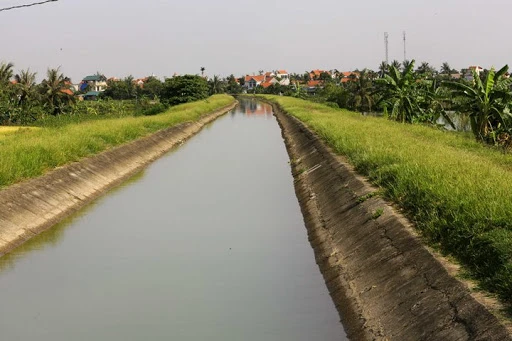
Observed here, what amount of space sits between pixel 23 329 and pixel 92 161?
13.5 m

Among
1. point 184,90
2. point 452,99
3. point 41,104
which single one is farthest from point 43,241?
point 184,90

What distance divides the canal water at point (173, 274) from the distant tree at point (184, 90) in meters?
64.5

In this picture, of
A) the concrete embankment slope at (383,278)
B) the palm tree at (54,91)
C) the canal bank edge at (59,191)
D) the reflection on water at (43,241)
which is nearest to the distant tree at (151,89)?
the palm tree at (54,91)

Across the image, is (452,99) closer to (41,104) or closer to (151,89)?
(41,104)

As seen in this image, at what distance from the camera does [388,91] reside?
33.0 metres

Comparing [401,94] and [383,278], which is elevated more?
[401,94]

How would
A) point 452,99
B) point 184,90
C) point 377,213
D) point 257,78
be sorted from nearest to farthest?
1. point 377,213
2. point 452,99
3. point 184,90
4. point 257,78

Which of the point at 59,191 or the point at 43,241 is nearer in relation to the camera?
the point at 43,241

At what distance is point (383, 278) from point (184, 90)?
250 feet

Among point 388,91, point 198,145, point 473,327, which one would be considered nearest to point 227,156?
point 198,145

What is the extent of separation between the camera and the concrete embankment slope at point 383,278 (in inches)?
250

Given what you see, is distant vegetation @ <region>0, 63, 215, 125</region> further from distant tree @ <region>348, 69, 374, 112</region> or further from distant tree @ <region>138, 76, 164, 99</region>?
distant tree @ <region>138, 76, 164, 99</region>

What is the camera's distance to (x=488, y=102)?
22.8 metres

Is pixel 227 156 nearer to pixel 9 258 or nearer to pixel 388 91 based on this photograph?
pixel 388 91
